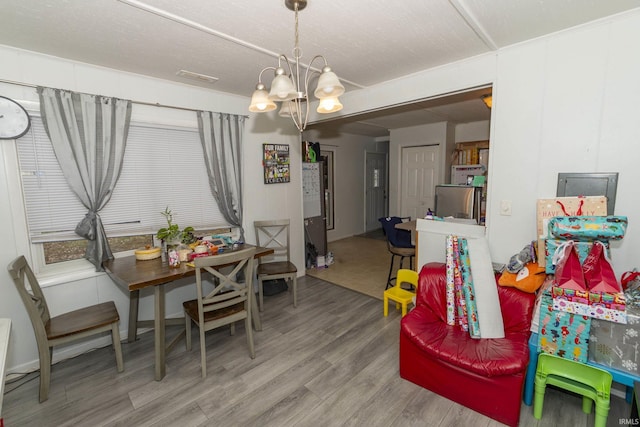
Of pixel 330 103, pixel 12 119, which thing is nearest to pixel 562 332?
pixel 330 103

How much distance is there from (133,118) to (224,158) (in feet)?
2.98

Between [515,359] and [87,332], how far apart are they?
2.87 m

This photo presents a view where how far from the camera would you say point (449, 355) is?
189 centimetres

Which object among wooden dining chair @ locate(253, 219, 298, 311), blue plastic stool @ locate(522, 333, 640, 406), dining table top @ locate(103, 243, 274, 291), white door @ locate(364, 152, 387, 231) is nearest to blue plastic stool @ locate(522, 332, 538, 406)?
blue plastic stool @ locate(522, 333, 640, 406)

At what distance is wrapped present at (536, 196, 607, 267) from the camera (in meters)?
1.92

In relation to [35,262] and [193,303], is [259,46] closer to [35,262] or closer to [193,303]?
[193,303]

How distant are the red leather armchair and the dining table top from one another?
5.72 feet

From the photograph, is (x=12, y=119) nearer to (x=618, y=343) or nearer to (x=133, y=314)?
(x=133, y=314)

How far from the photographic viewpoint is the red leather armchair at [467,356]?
5.74 ft

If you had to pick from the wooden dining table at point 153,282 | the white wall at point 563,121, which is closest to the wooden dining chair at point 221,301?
the wooden dining table at point 153,282

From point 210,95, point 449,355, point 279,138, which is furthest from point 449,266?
point 210,95

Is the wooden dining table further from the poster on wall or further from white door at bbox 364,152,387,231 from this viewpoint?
white door at bbox 364,152,387,231

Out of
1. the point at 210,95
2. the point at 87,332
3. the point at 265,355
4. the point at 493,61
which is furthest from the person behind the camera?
the point at 210,95

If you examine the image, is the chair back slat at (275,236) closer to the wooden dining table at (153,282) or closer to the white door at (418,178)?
the wooden dining table at (153,282)
